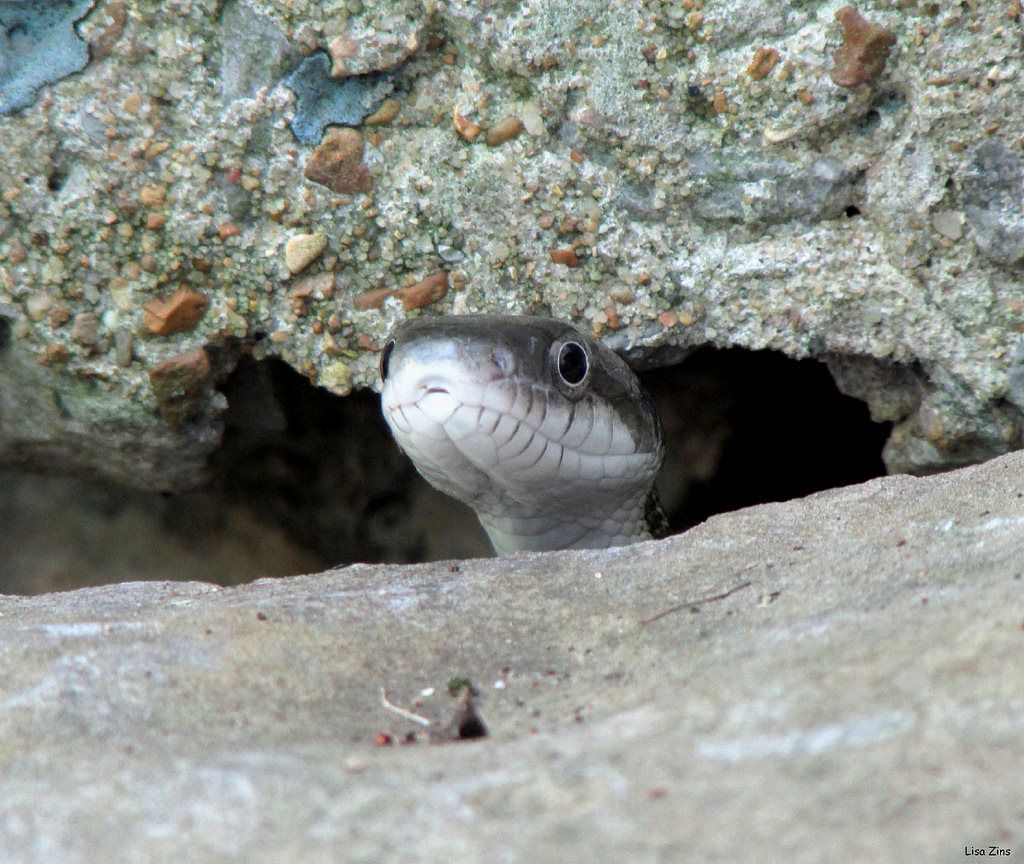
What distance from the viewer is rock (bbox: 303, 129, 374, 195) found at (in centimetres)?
220

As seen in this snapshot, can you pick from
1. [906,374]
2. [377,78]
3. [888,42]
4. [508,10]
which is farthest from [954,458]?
[377,78]

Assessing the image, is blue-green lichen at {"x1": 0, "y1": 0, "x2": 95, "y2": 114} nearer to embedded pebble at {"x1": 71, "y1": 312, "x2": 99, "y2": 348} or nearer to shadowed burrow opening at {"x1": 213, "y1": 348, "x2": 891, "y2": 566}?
embedded pebble at {"x1": 71, "y1": 312, "x2": 99, "y2": 348}

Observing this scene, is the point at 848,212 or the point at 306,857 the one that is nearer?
the point at 306,857

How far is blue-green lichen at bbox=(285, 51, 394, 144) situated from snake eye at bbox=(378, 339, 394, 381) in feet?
1.64

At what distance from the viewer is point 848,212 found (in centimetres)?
213

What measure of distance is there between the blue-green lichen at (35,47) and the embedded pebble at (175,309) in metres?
0.48

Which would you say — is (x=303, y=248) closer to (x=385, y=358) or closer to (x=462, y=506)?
(x=385, y=358)

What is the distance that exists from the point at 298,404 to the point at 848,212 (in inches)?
60.0

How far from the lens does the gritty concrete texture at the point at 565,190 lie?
6.51 ft

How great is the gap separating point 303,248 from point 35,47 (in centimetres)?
66

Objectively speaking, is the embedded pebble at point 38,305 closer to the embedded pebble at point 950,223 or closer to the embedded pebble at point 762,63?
the embedded pebble at point 762,63

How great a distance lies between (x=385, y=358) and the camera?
6.75 ft

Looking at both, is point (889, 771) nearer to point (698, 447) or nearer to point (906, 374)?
point (906, 374)

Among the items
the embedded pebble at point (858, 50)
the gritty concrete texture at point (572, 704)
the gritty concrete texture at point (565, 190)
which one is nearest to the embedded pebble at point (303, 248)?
the gritty concrete texture at point (565, 190)
